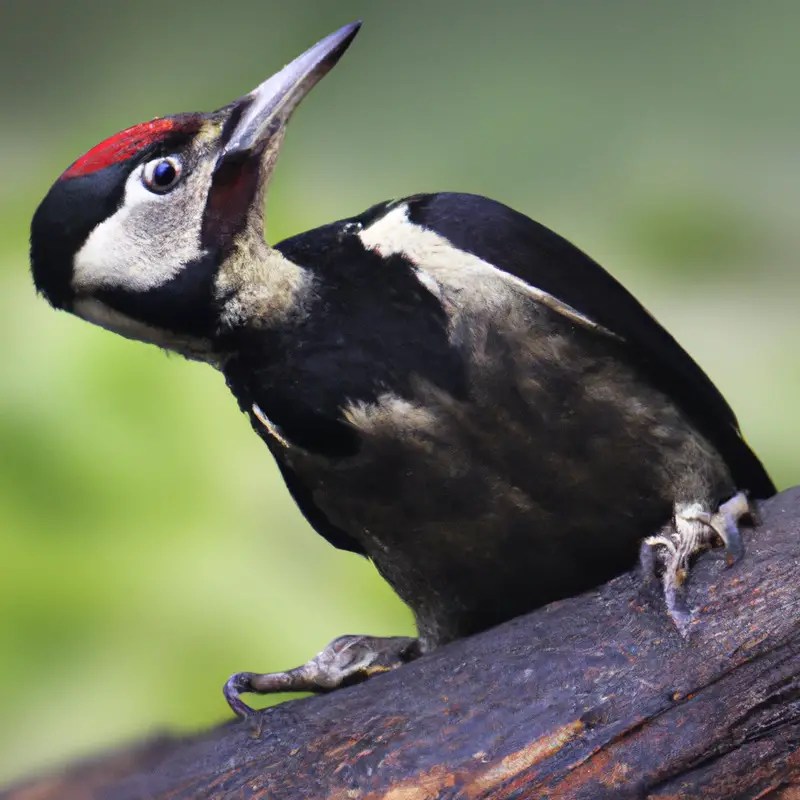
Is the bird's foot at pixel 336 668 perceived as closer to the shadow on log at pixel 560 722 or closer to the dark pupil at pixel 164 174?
the shadow on log at pixel 560 722

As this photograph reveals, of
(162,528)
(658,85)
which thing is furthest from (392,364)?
(658,85)

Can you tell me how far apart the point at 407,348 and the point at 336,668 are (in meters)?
0.61

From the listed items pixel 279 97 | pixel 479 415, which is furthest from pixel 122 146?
pixel 479 415

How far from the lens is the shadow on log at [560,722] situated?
4.79 feet

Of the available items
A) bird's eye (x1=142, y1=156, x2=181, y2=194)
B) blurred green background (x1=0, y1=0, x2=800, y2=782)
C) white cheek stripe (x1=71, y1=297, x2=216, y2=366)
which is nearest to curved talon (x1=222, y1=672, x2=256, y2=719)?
white cheek stripe (x1=71, y1=297, x2=216, y2=366)

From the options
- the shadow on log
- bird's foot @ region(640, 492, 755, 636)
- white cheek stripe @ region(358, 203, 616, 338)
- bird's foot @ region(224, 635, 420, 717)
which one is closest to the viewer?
the shadow on log

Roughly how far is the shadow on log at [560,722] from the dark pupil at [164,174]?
2.59 ft

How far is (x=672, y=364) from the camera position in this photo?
188 cm

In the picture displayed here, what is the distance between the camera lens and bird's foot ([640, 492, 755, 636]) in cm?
161

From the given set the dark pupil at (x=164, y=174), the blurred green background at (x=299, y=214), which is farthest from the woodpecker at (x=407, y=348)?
the blurred green background at (x=299, y=214)

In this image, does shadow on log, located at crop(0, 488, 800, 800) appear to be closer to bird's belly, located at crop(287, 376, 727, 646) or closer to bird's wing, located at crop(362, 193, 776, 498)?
bird's belly, located at crop(287, 376, 727, 646)

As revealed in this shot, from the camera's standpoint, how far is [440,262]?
1713 mm

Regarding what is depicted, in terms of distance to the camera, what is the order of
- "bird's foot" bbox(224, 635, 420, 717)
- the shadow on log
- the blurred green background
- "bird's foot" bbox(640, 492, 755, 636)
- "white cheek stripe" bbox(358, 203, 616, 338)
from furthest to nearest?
the blurred green background < "bird's foot" bbox(224, 635, 420, 717) < "white cheek stripe" bbox(358, 203, 616, 338) < "bird's foot" bbox(640, 492, 755, 636) < the shadow on log

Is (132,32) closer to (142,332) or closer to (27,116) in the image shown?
(27,116)
